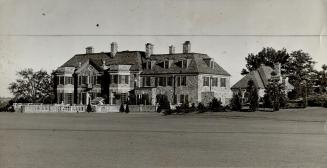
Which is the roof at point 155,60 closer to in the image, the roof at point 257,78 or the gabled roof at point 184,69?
the gabled roof at point 184,69

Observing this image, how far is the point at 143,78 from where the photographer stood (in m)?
61.4

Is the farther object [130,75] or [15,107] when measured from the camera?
[130,75]

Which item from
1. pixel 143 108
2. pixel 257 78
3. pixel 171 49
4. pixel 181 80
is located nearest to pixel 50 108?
pixel 143 108

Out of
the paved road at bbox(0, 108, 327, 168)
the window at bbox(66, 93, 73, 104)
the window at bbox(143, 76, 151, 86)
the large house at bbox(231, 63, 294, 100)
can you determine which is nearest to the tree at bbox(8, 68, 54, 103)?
the window at bbox(66, 93, 73, 104)

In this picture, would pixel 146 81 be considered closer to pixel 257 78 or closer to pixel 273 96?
pixel 257 78

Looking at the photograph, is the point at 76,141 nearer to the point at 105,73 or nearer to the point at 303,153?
the point at 303,153

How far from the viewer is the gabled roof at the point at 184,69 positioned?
2317 inches

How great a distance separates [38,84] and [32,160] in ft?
205

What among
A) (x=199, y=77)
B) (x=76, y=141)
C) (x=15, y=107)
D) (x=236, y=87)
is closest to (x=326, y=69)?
(x=199, y=77)

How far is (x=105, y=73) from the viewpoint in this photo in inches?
2489

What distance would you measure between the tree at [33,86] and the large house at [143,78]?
5.65 m

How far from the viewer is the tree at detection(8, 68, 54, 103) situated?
6969 cm

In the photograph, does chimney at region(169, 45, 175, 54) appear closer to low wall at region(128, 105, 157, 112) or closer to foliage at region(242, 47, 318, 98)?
low wall at region(128, 105, 157, 112)

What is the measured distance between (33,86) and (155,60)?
67.6 ft
